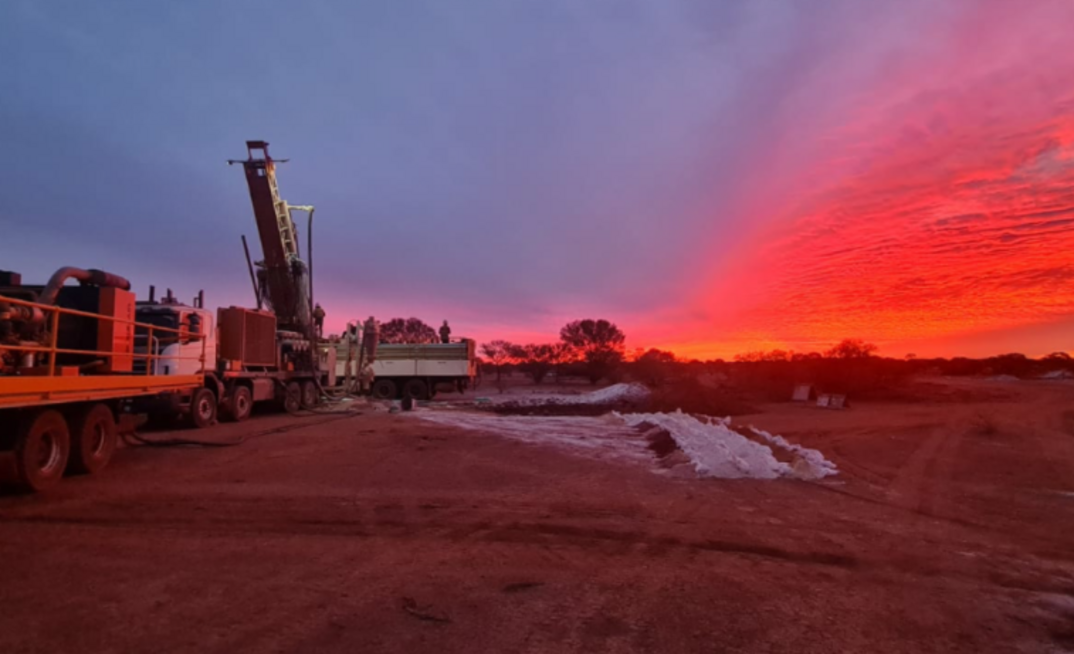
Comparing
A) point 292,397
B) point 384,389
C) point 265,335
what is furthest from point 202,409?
point 384,389

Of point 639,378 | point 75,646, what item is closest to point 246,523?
point 75,646

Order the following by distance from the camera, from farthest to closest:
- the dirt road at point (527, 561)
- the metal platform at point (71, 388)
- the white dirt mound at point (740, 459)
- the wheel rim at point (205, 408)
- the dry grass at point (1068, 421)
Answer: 1. the dry grass at point (1068, 421)
2. the wheel rim at point (205, 408)
3. the white dirt mound at point (740, 459)
4. the metal platform at point (71, 388)
5. the dirt road at point (527, 561)

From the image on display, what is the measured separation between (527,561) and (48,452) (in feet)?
25.7

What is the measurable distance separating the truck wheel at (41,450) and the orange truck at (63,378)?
1 centimetres

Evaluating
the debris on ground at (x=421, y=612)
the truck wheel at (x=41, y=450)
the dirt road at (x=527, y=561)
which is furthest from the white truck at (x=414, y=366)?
the debris on ground at (x=421, y=612)

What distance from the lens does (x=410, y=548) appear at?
7.11m

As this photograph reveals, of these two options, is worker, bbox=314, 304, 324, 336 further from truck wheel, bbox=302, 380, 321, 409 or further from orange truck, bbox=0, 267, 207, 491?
orange truck, bbox=0, 267, 207, 491

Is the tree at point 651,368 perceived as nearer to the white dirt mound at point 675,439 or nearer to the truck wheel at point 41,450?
A: the white dirt mound at point 675,439

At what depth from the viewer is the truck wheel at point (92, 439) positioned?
429 inches

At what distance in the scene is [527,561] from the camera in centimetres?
671

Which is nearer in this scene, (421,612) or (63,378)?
(421,612)

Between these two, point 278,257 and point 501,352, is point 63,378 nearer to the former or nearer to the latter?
point 278,257

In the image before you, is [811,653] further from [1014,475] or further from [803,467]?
[1014,475]

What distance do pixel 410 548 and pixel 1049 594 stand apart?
579 centimetres
